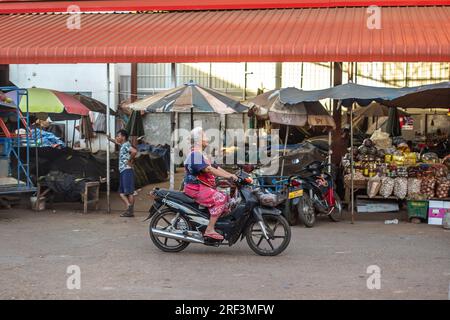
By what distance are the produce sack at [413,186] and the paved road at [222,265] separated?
2.70 feet

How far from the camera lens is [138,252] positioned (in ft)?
29.4

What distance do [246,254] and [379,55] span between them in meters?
5.34

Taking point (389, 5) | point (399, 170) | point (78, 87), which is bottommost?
point (399, 170)

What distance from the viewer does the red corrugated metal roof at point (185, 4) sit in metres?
14.6

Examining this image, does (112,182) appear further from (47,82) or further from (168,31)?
(47,82)

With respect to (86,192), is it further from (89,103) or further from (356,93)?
(356,93)

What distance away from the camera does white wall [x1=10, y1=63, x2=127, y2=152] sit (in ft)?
70.7

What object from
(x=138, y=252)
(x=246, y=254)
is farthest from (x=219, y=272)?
(x=138, y=252)

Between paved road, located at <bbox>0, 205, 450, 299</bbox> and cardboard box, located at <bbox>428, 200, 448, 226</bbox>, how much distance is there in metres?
0.34

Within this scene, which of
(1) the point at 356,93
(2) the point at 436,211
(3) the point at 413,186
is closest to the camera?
(1) the point at 356,93

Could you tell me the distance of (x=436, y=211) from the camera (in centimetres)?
1174

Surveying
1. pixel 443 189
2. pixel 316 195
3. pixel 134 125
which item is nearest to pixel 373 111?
pixel 443 189

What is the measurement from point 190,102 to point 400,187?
425cm

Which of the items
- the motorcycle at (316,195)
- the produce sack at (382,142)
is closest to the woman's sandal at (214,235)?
the motorcycle at (316,195)
